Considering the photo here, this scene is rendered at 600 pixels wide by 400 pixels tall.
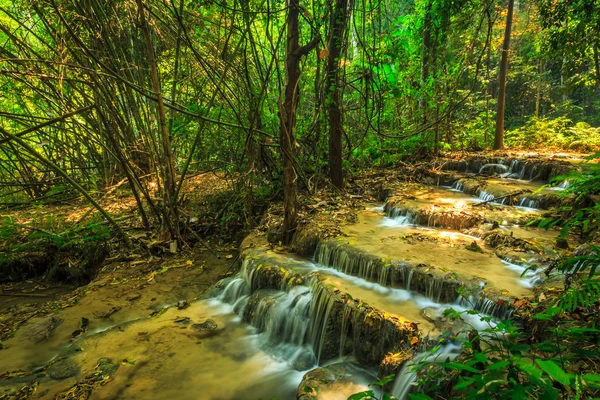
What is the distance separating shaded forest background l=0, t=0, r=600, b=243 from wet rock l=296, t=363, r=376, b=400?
101 inches

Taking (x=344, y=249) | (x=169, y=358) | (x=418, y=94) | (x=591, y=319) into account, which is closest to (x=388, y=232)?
(x=344, y=249)

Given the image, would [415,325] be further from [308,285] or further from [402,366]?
[308,285]

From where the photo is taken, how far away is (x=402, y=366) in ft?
10.3

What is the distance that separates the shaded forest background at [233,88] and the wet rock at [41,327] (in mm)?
1618

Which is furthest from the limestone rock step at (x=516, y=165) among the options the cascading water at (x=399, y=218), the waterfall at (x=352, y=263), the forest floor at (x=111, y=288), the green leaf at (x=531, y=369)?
the green leaf at (x=531, y=369)

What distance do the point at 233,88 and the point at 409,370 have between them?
249 inches

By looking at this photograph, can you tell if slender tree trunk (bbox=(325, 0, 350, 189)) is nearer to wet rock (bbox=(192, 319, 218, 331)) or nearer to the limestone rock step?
wet rock (bbox=(192, 319, 218, 331))

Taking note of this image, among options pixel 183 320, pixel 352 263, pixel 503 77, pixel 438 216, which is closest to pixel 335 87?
pixel 438 216

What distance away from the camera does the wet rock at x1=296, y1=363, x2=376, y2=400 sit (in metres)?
3.10

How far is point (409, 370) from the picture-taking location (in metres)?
2.96

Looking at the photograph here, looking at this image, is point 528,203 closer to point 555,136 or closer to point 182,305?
point 182,305

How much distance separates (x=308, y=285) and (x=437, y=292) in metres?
1.64

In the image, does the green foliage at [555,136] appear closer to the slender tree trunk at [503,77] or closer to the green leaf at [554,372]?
the slender tree trunk at [503,77]

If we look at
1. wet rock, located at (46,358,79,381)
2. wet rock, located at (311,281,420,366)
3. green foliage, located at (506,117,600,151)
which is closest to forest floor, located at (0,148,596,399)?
wet rock, located at (46,358,79,381)
